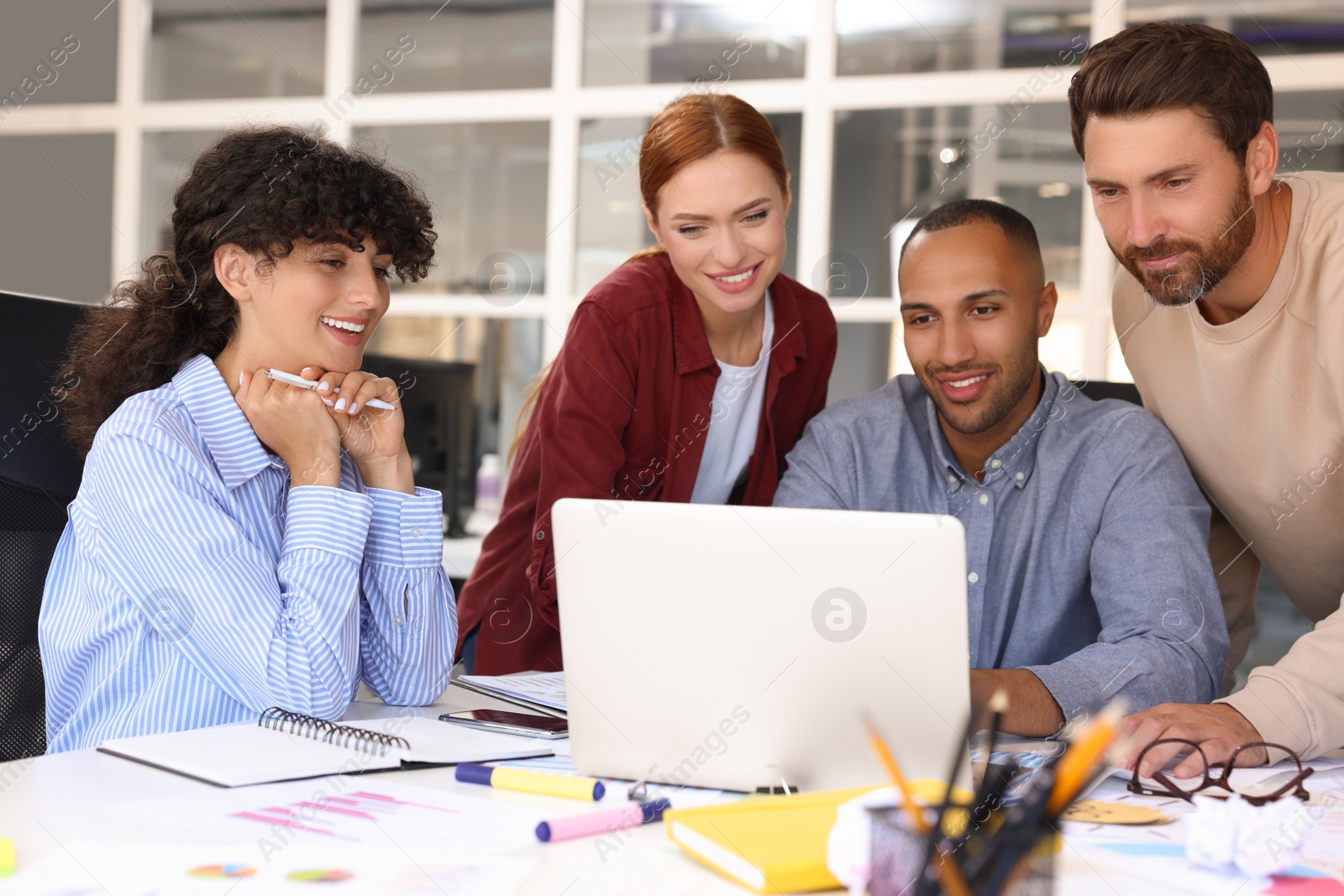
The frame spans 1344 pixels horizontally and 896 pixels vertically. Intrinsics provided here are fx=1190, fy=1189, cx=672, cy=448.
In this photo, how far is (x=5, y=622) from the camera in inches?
63.7

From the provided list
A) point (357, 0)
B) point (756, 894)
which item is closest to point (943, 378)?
point (756, 894)

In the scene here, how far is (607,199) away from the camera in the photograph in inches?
185

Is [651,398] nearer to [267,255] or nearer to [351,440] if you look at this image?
[351,440]

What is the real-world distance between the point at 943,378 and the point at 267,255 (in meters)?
1.06

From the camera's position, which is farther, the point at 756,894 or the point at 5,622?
the point at 5,622

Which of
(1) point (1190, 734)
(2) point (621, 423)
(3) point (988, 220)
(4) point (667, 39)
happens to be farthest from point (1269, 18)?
(1) point (1190, 734)

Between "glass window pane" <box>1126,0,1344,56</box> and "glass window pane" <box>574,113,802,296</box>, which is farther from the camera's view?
"glass window pane" <box>574,113,802,296</box>

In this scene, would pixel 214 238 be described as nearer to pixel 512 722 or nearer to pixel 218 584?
pixel 218 584

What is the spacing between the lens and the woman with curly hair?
1.40m

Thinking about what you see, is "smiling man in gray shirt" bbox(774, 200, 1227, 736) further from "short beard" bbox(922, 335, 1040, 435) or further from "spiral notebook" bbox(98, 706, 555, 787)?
"spiral notebook" bbox(98, 706, 555, 787)

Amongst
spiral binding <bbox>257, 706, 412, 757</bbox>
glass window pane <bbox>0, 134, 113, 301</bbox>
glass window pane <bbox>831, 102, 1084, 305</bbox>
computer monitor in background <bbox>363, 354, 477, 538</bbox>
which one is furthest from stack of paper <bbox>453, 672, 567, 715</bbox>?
glass window pane <bbox>0, 134, 113, 301</bbox>

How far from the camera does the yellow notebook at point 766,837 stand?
824 millimetres

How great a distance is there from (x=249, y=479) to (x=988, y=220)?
4.03 feet

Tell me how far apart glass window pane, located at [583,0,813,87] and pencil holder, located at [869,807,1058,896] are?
4191mm
